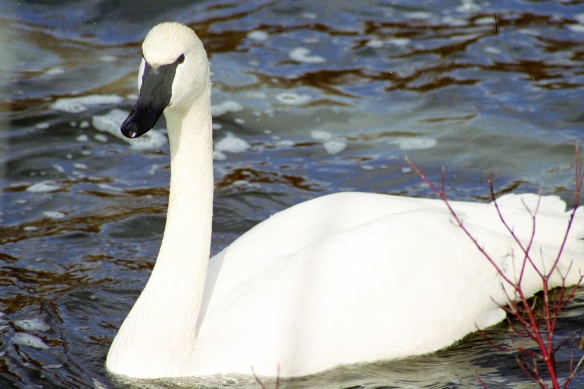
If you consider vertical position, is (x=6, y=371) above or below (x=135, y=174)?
below

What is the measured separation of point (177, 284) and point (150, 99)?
1.03m

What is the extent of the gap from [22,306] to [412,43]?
560 cm

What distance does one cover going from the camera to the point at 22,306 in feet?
18.7

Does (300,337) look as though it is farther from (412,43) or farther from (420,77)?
(412,43)

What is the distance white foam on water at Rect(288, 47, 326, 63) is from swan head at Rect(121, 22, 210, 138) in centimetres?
556

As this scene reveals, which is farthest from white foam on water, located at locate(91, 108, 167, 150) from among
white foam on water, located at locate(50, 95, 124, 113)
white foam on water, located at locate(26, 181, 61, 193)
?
white foam on water, located at locate(26, 181, 61, 193)

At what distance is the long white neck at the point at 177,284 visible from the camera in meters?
4.64

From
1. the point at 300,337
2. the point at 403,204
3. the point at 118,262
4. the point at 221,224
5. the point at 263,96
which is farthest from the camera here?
the point at 263,96

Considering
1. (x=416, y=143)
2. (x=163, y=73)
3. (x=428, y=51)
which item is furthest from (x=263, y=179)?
(x=163, y=73)

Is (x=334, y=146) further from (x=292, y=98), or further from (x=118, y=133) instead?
(x=118, y=133)

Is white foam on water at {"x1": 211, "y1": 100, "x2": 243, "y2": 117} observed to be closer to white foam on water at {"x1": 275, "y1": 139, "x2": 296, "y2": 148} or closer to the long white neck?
white foam on water at {"x1": 275, "y1": 139, "x2": 296, "y2": 148}

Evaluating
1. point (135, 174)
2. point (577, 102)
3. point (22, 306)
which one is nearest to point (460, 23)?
point (577, 102)

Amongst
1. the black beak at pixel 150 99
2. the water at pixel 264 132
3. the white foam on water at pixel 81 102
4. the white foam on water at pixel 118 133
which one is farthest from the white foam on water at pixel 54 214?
the black beak at pixel 150 99

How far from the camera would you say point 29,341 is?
5.25 m
